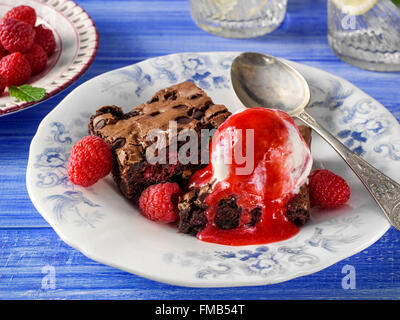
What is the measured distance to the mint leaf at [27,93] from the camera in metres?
2.04

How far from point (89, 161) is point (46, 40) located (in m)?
1.01

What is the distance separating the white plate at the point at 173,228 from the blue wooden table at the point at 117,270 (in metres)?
0.15

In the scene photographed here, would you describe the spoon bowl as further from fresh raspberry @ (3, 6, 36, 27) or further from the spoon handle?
fresh raspberry @ (3, 6, 36, 27)

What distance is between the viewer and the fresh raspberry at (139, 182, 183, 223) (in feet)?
5.23

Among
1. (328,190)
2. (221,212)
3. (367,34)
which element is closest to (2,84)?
(221,212)

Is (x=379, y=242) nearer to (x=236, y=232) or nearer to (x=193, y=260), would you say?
(x=236, y=232)

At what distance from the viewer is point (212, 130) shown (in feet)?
5.79

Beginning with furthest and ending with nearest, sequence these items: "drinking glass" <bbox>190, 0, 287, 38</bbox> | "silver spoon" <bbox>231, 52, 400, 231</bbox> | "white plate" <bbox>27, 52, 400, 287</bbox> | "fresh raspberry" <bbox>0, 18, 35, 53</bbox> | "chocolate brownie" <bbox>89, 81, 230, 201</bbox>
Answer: "drinking glass" <bbox>190, 0, 287, 38</bbox> < "fresh raspberry" <bbox>0, 18, 35, 53</bbox> < "silver spoon" <bbox>231, 52, 400, 231</bbox> < "chocolate brownie" <bbox>89, 81, 230, 201</bbox> < "white plate" <bbox>27, 52, 400, 287</bbox>

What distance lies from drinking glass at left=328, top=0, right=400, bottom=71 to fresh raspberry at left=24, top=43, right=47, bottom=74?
4.33ft

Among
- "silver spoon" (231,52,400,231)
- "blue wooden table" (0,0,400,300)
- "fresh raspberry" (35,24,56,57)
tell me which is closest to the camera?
"blue wooden table" (0,0,400,300)

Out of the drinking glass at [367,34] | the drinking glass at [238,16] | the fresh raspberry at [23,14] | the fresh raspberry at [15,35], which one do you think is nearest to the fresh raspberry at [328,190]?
the drinking glass at [367,34]

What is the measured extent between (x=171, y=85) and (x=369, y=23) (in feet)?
3.25

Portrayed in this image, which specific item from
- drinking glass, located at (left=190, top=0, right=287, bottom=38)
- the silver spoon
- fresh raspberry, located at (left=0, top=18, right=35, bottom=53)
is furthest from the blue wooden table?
the silver spoon

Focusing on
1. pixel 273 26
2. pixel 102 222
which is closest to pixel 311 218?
pixel 102 222
